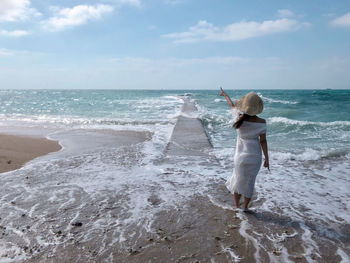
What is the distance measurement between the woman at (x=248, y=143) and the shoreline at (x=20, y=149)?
4.62 m

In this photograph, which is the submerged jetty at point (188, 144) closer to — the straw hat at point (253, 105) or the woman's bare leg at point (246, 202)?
the woman's bare leg at point (246, 202)

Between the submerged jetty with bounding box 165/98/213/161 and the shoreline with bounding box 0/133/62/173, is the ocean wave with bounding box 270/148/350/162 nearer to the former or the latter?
the submerged jetty with bounding box 165/98/213/161

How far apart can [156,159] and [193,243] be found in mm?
3803

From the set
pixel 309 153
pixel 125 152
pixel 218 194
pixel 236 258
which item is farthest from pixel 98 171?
pixel 309 153

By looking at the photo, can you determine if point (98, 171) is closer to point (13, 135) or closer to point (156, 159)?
point (156, 159)

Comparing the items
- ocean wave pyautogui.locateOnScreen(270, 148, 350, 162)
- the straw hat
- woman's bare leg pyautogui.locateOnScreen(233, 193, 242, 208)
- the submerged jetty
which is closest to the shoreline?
the submerged jetty

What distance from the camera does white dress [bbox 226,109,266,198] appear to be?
344 cm

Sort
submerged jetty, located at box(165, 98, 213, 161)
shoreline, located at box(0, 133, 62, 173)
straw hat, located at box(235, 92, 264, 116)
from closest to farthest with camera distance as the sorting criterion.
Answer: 1. straw hat, located at box(235, 92, 264, 116)
2. shoreline, located at box(0, 133, 62, 173)
3. submerged jetty, located at box(165, 98, 213, 161)

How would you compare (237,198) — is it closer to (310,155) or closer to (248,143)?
(248,143)

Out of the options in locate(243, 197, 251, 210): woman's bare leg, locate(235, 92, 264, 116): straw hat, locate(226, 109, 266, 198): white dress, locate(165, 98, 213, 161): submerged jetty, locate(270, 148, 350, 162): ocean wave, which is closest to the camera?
locate(235, 92, 264, 116): straw hat

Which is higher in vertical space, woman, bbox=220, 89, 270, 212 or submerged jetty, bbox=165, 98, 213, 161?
woman, bbox=220, 89, 270, 212

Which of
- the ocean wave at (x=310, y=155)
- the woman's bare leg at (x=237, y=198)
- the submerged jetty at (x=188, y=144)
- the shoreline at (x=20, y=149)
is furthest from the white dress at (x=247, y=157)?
the shoreline at (x=20, y=149)

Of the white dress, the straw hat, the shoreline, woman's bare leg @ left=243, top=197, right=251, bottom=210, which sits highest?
the straw hat

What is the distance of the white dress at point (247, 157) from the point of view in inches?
136
